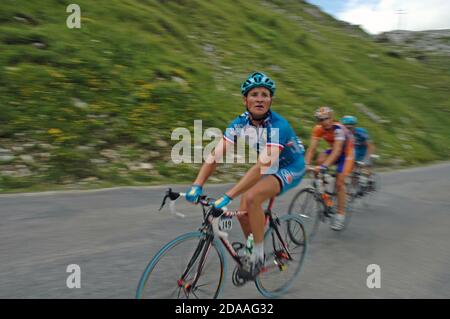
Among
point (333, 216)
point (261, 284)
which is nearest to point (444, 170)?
point (333, 216)

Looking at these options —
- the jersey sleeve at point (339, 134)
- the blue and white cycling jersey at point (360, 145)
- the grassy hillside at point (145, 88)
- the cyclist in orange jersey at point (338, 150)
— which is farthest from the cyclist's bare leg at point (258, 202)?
the blue and white cycling jersey at point (360, 145)

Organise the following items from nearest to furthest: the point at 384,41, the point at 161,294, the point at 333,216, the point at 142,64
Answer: the point at 161,294
the point at 333,216
the point at 142,64
the point at 384,41

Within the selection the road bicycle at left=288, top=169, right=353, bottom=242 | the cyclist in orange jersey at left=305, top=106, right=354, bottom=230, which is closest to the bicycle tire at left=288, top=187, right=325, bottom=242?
the road bicycle at left=288, top=169, right=353, bottom=242

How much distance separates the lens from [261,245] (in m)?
4.25

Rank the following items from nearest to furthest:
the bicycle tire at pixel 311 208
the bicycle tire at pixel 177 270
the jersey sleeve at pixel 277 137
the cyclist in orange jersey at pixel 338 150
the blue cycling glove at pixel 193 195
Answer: the bicycle tire at pixel 177 270
the blue cycling glove at pixel 193 195
the jersey sleeve at pixel 277 137
the bicycle tire at pixel 311 208
the cyclist in orange jersey at pixel 338 150

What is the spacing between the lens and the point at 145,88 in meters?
12.9

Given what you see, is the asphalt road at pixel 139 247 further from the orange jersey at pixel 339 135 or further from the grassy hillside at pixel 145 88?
the grassy hillside at pixel 145 88

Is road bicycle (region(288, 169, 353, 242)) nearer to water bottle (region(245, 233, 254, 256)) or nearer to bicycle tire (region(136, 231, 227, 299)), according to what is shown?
water bottle (region(245, 233, 254, 256))

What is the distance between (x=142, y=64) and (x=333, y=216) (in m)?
8.82

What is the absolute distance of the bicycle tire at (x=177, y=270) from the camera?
3.56 m

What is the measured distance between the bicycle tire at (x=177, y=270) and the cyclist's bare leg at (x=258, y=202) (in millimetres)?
418

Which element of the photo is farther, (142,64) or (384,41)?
(384,41)

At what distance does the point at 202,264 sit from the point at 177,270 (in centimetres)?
22
